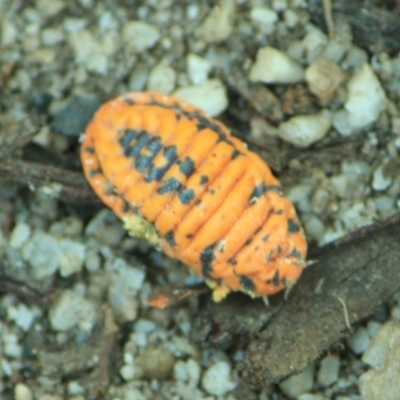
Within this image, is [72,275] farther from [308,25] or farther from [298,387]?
[308,25]

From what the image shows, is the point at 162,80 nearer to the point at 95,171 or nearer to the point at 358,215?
the point at 95,171

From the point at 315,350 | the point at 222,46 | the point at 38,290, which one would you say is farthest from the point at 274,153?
the point at 38,290

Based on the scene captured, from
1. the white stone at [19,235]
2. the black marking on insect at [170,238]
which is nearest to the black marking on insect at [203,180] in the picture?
the black marking on insect at [170,238]

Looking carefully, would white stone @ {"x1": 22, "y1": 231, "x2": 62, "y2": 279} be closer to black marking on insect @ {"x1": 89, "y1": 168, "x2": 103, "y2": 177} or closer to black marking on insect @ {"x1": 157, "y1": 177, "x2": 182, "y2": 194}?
black marking on insect @ {"x1": 89, "y1": 168, "x2": 103, "y2": 177}

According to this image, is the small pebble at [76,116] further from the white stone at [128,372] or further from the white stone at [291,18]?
the white stone at [128,372]

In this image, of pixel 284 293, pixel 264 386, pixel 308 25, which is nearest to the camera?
pixel 264 386

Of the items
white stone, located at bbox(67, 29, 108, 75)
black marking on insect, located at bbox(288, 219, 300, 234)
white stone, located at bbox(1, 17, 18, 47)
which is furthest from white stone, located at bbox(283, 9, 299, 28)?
white stone, located at bbox(1, 17, 18, 47)
